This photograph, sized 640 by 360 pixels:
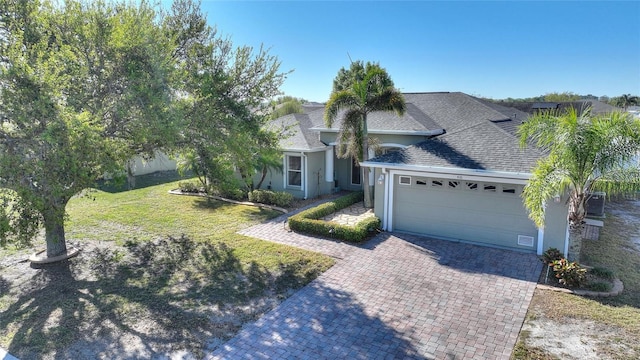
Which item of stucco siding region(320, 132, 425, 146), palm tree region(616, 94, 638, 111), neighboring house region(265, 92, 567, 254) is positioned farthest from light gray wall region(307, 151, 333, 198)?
palm tree region(616, 94, 638, 111)

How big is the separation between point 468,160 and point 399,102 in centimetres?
380

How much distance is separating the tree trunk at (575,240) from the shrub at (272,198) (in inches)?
415

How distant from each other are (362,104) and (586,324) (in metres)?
10.0

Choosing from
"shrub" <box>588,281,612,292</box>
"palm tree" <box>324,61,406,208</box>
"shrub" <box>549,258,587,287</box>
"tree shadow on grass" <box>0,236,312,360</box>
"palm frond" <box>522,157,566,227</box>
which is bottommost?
"tree shadow on grass" <box>0,236,312,360</box>

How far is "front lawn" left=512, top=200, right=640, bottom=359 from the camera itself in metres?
6.13

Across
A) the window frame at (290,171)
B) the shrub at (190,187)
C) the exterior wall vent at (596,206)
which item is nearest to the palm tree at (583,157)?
the exterior wall vent at (596,206)

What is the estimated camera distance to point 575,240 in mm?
9172

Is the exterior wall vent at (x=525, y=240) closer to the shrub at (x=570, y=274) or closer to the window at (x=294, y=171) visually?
the shrub at (x=570, y=274)

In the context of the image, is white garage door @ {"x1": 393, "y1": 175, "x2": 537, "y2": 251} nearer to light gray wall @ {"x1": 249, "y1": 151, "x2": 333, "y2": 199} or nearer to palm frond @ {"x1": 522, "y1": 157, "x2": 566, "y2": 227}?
palm frond @ {"x1": 522, "y1": 157, "x2": 566, "y2": 227}

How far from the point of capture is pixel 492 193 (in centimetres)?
1113

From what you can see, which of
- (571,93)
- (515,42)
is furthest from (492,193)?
(571,93)

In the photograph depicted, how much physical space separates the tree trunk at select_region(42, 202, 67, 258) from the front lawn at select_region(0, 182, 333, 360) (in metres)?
0.56

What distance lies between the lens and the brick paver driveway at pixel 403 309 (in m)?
6.30

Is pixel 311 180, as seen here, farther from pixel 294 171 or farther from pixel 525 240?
pixel 525 240
